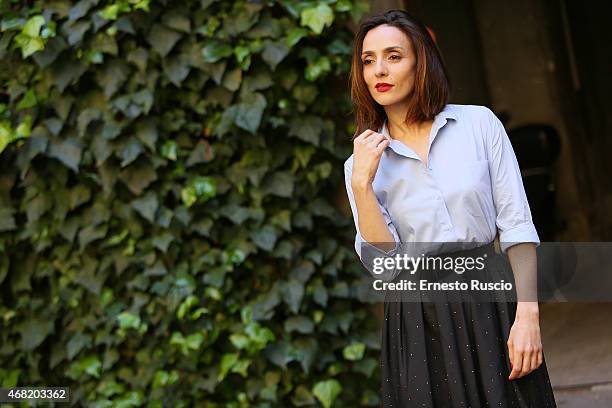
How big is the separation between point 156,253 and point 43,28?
0.97 m

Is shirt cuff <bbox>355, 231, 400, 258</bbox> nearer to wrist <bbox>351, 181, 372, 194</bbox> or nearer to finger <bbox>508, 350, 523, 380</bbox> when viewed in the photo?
wrist <bbox>351, 181, 372, 194</bbox>

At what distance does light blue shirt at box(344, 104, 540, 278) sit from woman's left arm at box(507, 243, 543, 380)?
0.14 ft

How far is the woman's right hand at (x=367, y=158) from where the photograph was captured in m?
1.75

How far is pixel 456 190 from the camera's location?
1.77 m

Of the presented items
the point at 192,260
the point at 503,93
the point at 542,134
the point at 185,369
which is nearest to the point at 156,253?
the point at 192,260

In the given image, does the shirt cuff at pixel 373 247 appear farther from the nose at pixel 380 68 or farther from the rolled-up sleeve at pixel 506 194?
the nose at pixel 380 68

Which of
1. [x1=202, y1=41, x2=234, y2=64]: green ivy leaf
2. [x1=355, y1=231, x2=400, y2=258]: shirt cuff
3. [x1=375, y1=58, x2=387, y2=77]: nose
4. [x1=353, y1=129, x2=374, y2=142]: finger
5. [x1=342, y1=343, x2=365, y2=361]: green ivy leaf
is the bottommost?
[x1=342, y1=343, x2=365, y2=361]: green ivy leaf

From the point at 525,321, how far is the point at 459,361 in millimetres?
165

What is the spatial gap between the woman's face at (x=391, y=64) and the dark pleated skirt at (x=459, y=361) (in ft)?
1.52

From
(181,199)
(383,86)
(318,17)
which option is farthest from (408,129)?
(181,199)

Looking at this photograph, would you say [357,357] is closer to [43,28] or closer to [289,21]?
[289,21]

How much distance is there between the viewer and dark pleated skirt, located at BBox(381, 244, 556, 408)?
5.88 ft

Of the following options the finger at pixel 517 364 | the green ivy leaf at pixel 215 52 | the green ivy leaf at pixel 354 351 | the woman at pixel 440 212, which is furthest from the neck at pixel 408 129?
the green ivy leaf at pixel 354 351

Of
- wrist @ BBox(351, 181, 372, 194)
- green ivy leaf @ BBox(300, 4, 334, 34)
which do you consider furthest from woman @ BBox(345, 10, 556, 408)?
green ivy leaf @ BBox(300, 4, 334, 34)
